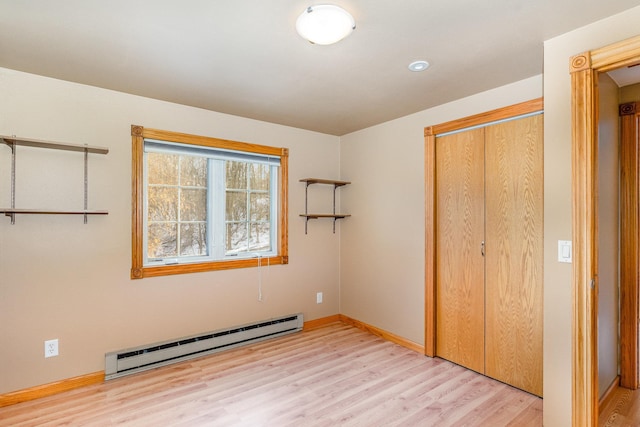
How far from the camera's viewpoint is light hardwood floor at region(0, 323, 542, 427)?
2.12 meters

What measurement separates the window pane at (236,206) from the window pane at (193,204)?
23cm

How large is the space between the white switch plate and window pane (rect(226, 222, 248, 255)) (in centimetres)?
269

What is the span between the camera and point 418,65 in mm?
2211

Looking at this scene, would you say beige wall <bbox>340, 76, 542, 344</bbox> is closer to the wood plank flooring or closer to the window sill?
the window sill

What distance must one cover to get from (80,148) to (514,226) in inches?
133

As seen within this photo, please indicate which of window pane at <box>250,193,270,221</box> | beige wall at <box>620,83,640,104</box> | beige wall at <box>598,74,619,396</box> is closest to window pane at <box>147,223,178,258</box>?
window pane at <box>250,193,270,221</box>

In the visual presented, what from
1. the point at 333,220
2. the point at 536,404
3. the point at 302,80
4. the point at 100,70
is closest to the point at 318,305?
the point at 333,220

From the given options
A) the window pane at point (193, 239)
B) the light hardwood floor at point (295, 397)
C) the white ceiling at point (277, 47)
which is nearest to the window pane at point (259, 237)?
the window pane at point (193, 239)

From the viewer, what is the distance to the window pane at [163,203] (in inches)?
115

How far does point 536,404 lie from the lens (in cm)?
229

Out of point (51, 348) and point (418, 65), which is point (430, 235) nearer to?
point (418, 65)

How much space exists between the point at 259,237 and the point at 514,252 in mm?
2411

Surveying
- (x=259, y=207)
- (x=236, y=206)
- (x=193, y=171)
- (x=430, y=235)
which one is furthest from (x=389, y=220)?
(x=193, y=171)

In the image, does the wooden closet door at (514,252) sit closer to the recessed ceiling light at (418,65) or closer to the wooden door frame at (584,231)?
the wooden door frame at (584,231)
